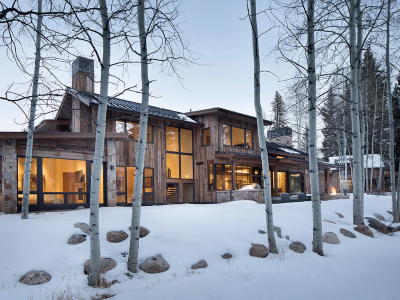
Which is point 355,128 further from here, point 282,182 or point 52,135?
point 282,182

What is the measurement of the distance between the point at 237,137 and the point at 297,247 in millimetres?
12510

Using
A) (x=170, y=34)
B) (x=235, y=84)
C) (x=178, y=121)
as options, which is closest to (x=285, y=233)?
(x=170, y=34)

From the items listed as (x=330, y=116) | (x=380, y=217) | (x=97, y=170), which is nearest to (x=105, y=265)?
(x=97, y=170)

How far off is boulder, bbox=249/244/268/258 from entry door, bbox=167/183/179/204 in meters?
10.5

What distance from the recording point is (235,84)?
68.9 m

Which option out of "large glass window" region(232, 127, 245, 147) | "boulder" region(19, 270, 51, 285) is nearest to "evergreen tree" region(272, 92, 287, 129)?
"large glass window" region(232, 127, 245, 147)

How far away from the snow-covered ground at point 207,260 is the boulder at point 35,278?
0.10 metres

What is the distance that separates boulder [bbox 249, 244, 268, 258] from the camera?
670cm

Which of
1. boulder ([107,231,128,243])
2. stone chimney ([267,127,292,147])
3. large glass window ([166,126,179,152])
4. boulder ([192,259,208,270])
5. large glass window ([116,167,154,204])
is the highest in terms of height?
stone chimney ([267,127,292,147])

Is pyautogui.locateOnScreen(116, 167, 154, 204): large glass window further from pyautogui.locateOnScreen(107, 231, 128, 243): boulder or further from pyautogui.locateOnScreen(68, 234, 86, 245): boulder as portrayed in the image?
pyautogui.locateOnScreen(68, 234, 86, 245): boulder

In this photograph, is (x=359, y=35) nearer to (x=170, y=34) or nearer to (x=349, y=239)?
(x=349, y=239)

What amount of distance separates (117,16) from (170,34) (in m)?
1.08

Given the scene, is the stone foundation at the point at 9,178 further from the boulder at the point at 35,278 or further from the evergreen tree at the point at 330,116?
the evergreen tree at the point at 330,116

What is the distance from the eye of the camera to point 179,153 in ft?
57.5
